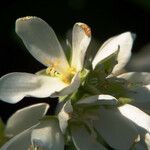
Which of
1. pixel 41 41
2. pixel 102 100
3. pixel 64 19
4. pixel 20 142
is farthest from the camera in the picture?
pixel 64 19

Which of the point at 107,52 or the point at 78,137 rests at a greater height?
the point at 107,52

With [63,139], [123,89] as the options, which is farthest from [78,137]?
[123,89]

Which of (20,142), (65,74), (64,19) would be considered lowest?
(64,19)

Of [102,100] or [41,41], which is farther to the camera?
[41,41]

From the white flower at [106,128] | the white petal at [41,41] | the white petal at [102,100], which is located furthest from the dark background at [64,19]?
the white petal at [102,100]

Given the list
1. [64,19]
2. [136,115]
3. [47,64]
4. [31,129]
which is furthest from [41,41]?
[64,19]

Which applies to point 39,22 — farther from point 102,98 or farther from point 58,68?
point 102,98

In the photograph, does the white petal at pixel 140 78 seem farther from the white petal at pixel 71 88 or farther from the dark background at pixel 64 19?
the dark background at pixel 64 19

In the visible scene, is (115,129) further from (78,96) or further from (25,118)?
(25,118)

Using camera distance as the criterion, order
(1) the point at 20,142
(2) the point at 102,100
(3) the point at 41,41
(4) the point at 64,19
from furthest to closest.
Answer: (4) the point at 64,19
(3) the point at 41,41
(1) the point at 20,142
(2) the point at 102,100
